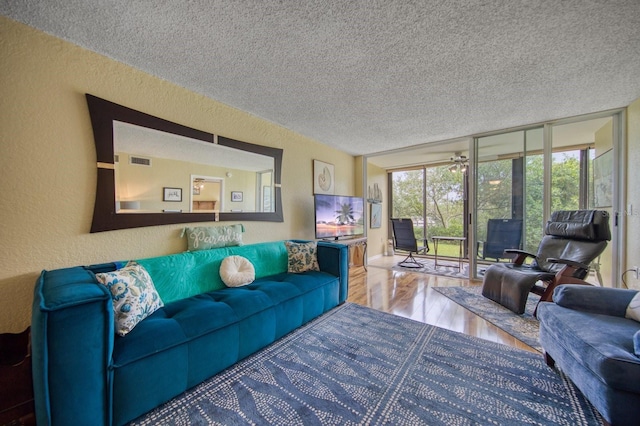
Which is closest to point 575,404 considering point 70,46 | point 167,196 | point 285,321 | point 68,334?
point 285,321

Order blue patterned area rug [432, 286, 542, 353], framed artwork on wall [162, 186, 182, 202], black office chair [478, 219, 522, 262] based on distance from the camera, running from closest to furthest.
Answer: blue patterned area rug [432, 286, 542, 353], framed artwork on wall [162, 186, 182, 202], black office chair [478, 219, 522, 262]

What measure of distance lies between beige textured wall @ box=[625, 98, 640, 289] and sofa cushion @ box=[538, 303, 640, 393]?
6.79ft

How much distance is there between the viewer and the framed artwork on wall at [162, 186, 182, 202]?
7.25ft

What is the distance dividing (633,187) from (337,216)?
3504 millimetres

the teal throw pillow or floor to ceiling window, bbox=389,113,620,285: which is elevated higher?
floor to ceiling window, bbox=389,113,620,285

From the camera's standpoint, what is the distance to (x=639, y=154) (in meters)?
2.53

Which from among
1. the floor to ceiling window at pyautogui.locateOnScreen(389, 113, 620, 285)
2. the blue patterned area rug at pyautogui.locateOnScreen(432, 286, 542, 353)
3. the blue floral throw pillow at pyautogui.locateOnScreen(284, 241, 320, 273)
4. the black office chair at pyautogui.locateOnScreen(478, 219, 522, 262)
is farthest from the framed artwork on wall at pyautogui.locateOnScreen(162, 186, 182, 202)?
the black office chair at pyautogui.locateOnScreen(478, 219, 522, 262)

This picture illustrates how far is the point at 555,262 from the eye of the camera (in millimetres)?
2344

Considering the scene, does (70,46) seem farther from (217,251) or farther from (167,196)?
(217,251)

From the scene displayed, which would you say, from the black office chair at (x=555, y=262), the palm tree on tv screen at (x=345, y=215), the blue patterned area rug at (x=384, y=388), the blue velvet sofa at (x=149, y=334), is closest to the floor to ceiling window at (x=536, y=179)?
the black office chair at (x=555, y=262)

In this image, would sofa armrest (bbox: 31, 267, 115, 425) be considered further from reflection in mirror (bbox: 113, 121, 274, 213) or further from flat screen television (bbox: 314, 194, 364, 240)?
flat screen television (bbox: 314, 194, 364, 240)

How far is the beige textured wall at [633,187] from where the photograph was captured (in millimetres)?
2559

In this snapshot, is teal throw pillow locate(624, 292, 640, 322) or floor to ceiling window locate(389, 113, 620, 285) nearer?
teal throw pillow locate(624, 292, 640, 322)

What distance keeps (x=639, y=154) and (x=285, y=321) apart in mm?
4079
